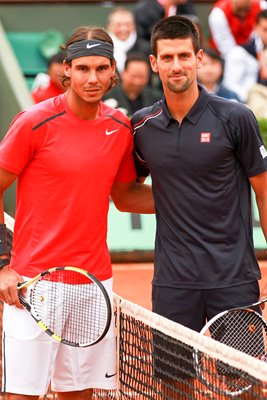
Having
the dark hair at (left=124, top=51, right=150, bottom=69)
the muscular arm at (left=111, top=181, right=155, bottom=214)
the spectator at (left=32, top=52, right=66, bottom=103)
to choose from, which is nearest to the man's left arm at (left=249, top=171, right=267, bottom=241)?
the muscular arm at (left=111, top=181, right=155, bottom=214)

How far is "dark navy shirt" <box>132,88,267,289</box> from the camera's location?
5.80m

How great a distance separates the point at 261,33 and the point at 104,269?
8826 millimetres

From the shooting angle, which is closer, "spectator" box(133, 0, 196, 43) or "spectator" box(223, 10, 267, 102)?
"spectator" box(223, 10, 267, 102)

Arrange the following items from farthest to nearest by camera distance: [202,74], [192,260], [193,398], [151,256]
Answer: [202,74]
[151,256]
[192,260]
[193,398]

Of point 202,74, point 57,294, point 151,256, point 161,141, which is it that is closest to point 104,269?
point 57,294

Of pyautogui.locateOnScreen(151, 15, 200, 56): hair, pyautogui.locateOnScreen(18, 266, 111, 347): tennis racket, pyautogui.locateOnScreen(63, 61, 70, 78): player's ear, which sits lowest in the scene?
pyautogui.locateOnScreen(18, 266, 111, 347): tennis racket

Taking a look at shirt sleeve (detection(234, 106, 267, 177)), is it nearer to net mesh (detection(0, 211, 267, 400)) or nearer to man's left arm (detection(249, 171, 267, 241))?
man's left arm (detection(249, 171, 267, 241))

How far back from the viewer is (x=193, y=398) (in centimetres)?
553

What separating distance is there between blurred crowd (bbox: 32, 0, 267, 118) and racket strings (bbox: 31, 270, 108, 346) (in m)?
7.18

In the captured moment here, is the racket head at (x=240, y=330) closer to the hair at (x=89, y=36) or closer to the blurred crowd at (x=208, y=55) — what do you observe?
the hair at (x=89, y=36)

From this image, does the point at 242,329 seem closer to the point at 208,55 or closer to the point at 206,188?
the point at 206,188

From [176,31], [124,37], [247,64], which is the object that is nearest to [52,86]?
[124,37]

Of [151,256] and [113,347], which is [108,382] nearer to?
[113,347]

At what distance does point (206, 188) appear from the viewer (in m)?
5.83
